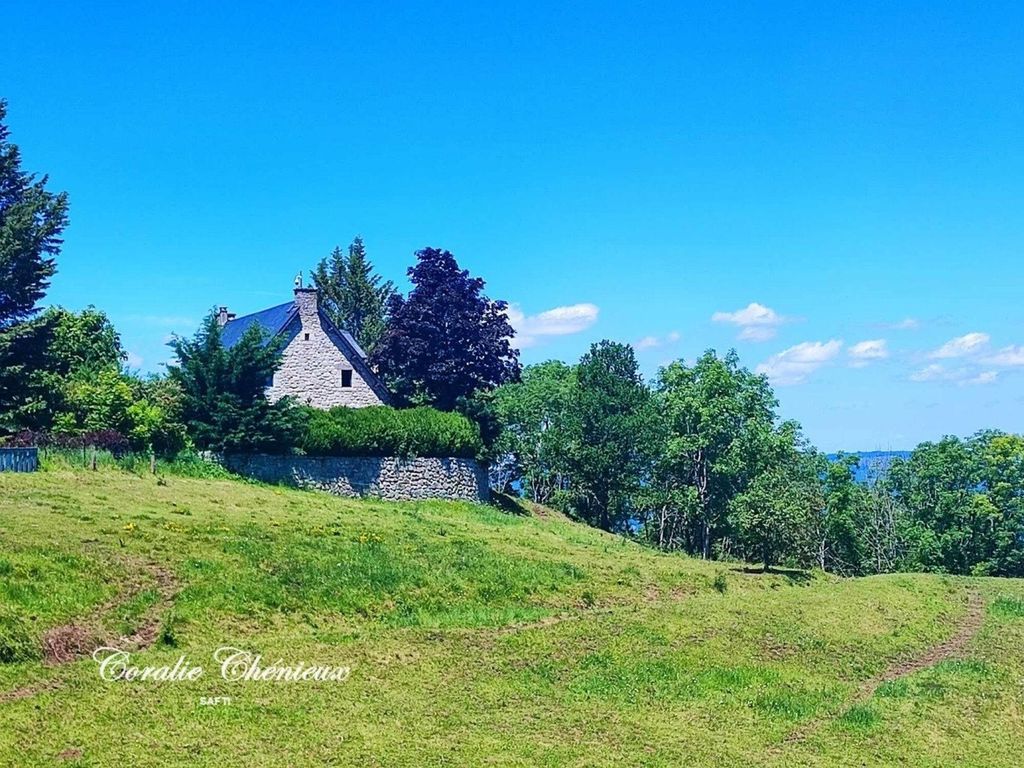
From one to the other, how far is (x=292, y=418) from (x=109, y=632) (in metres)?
23.2

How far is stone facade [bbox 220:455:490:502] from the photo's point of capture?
4075 centimetres

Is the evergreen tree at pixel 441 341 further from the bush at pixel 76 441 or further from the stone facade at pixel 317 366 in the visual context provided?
the bush at pixel 76 441

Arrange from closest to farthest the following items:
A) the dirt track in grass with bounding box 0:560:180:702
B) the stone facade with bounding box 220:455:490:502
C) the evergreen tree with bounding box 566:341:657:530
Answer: the dirt track in grass with bounding box 0:560:180:702
the stone facade with bounding box 220:455:490:502
the evergreen tree with bounding box 566:341:657:530

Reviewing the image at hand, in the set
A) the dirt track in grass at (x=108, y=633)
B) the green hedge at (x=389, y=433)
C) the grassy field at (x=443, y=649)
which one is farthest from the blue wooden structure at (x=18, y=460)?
the green hedge at (x=389, y=433)

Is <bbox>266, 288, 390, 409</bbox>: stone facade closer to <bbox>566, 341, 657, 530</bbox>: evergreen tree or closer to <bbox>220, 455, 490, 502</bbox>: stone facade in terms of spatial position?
<bbox>220, 455, 490, 502</bbox>: stone facade

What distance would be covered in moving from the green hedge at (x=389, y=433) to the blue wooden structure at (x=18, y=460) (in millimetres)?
12649

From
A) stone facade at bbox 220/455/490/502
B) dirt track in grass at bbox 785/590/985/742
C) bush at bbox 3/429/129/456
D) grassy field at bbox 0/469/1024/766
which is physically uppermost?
bush at bbox 3/429/129/456

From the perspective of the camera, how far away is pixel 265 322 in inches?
1976

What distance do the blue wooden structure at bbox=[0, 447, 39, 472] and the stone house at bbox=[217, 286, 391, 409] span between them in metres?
16.2

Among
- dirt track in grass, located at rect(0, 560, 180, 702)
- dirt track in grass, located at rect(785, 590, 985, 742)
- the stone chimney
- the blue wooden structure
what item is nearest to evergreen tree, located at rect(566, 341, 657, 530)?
the stone chimney

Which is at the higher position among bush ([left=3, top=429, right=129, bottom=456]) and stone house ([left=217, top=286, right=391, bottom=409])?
stone house ([left=217, top=286, right=391, bottom=409])

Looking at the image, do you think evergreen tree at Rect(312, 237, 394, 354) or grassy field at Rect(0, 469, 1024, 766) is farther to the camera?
evergreen tree at Rect(312, 237, 394, 354)

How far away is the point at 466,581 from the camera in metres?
25.2

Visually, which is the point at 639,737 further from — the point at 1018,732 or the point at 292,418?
the point at 292,418
